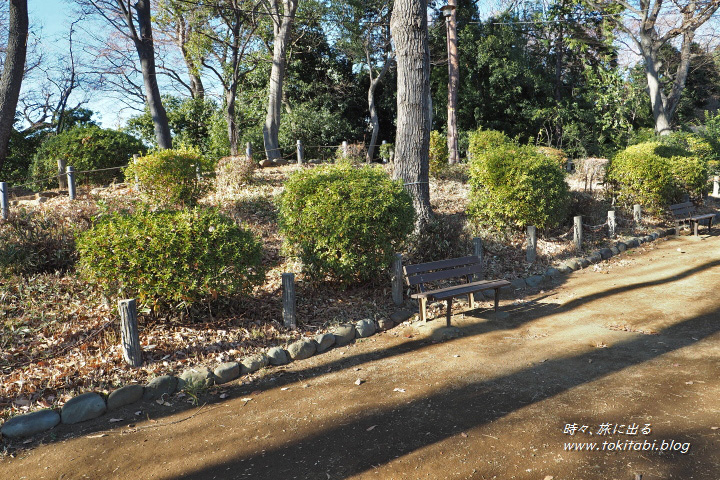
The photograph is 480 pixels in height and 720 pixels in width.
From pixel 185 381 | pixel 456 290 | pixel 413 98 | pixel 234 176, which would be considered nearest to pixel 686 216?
pixel 413 98

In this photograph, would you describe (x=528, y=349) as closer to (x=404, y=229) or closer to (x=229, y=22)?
(x=404, y=229)

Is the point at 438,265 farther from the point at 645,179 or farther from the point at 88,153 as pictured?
the point at 88,153

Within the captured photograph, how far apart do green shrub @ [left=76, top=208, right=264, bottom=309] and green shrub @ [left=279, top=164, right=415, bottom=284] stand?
1203mm

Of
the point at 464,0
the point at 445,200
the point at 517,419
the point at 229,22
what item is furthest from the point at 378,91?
the point at 517,419

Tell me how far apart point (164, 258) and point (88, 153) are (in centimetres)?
1002

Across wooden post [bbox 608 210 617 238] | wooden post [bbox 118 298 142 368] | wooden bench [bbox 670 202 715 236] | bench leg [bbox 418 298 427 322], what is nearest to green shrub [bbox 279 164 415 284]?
bench leg [bbox 418 298 427 322]

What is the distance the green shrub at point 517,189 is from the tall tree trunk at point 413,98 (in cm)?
188

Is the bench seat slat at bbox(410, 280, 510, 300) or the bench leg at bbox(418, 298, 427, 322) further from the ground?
the bench seat slat at bbox(410, 280, 510, 300)

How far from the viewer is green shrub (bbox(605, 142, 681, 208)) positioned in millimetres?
12352

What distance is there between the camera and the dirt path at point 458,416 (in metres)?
3.47

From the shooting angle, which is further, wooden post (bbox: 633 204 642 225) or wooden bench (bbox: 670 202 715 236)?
wooden post (bbox: 633 204 642 225)

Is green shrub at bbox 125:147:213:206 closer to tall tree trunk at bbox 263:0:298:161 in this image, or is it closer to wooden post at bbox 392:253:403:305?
wooden post at bbox 392:253:403:305

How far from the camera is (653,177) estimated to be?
40.6 ft

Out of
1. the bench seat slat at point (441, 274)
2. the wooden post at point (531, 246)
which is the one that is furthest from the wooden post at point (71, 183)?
the wooden post at point (531, 246)
